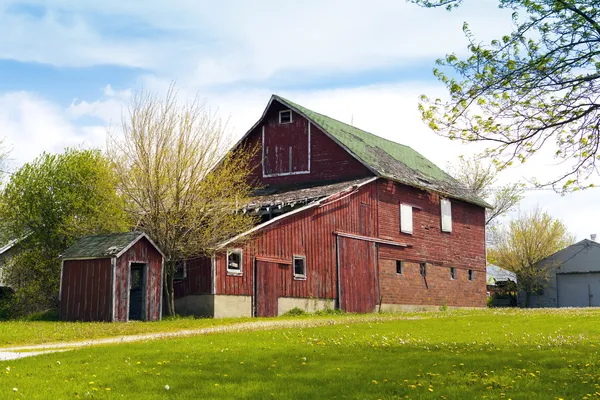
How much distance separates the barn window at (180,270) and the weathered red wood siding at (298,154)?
417 inches

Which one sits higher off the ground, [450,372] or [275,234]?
[275,234]

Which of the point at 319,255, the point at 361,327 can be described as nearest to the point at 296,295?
the point at 319,255

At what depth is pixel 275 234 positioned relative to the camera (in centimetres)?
3048

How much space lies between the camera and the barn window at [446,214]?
42688 mm

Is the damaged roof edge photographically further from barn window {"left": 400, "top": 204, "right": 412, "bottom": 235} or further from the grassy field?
the grassy field

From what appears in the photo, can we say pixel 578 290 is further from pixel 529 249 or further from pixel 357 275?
pixel 357 275

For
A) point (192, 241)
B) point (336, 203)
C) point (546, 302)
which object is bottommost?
point (546, 302)

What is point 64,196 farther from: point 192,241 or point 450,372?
point 450,372

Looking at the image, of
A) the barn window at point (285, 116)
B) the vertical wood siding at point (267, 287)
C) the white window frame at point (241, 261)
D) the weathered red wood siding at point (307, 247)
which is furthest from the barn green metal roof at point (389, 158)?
the white window frame at point (241, 261)

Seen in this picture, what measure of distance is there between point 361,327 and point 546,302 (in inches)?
1564

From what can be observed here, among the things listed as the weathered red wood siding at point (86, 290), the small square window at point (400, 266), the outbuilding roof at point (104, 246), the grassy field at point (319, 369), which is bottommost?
the grassy field at point (319, 369)

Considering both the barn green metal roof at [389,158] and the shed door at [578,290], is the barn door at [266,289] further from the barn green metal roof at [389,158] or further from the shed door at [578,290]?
the shed door at [578,290]

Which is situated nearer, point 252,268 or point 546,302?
point 252,268

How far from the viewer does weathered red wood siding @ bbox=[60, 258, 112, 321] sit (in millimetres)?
25500
